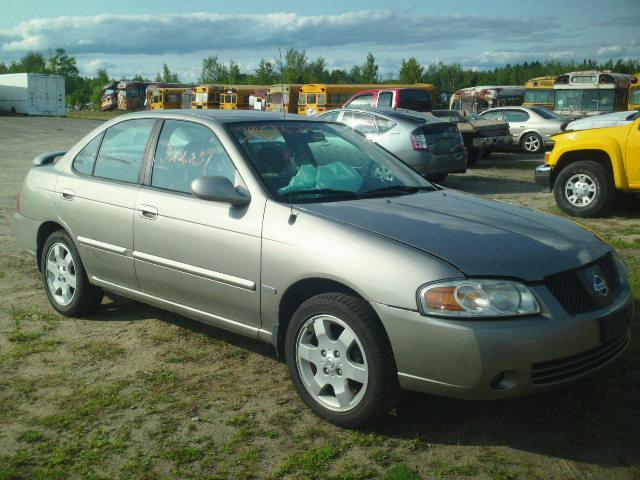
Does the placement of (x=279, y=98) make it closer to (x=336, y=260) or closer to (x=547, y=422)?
(x=336, y=260)

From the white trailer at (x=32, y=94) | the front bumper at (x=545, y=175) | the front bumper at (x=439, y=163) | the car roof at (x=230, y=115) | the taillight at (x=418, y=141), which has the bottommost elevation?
the white trailer at (x=32, y=94)

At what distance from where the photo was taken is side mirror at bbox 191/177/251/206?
412cm

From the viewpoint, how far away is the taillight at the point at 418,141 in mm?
13297

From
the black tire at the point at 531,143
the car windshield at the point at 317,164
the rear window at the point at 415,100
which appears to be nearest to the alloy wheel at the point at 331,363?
the car windshield at the point at 317,164

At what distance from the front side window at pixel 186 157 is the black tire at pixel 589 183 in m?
6.85

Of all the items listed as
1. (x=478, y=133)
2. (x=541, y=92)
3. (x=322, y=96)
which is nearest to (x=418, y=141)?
(x=478, y=133)

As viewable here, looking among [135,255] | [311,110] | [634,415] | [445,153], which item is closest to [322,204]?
[135,255]

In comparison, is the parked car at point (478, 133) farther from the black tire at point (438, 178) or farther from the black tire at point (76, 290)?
the black tire at point (76, 290)

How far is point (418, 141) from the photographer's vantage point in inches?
525

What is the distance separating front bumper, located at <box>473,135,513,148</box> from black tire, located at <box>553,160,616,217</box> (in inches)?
309

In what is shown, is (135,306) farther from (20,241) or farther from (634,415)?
(634,415)

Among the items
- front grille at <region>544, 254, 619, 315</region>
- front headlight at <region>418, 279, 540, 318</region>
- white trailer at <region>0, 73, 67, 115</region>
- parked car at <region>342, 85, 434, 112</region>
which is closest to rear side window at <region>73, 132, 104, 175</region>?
front headlight at <region>418, 279, 540, 318</region>

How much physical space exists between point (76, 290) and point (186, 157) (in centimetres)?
154

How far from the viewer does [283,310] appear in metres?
4.02
